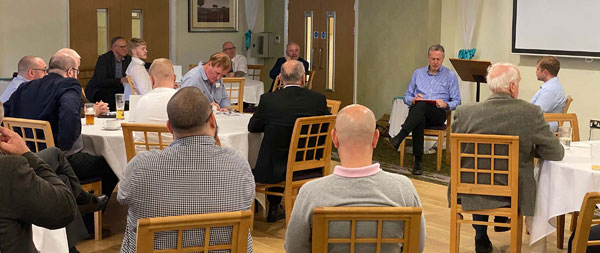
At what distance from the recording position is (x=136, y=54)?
872 cm

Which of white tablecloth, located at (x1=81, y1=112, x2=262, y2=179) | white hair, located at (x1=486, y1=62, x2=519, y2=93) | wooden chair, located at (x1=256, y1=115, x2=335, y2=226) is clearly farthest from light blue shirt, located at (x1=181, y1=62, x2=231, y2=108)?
white hair, located at (x1=486, y1=62, x2=519, y2=93)

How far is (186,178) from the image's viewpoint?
125 inches

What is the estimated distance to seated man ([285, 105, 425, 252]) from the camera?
2.98 meters

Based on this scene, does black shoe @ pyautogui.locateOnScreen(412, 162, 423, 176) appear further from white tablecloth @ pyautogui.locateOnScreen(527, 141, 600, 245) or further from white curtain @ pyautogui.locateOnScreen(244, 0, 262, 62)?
white curtain @ pyautogui.locateOnScreen(244, 0, 262, 62)

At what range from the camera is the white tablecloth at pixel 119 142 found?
5641 mm

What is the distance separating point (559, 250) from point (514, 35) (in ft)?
12.9

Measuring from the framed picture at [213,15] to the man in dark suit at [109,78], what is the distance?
2781 mm

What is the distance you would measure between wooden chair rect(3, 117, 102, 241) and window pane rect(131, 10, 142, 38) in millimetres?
6293

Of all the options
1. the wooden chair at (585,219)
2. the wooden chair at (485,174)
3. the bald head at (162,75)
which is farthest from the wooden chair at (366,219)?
the bald head at (162,75)

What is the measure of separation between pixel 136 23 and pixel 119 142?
21.1 ft

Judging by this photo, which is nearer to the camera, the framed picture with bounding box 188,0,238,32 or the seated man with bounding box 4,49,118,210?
the seated man with bounding box 4,49,118,210

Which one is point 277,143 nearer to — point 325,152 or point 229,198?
point 325,152

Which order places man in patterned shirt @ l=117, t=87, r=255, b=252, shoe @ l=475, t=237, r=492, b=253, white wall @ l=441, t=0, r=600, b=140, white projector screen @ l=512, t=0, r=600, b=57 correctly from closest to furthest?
1. man in patterned shirt @ l=117, t=87, r=255, b=252
2. shoe @ l=475, t=237, r=492, b=253
3. white projector screen @ l=512, t=0, r=600, b=57
4. white wall @ l=441, t=0, r=600, b=140

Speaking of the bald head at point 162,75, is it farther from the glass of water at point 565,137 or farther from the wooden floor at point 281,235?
the glass of water at point 565,137
